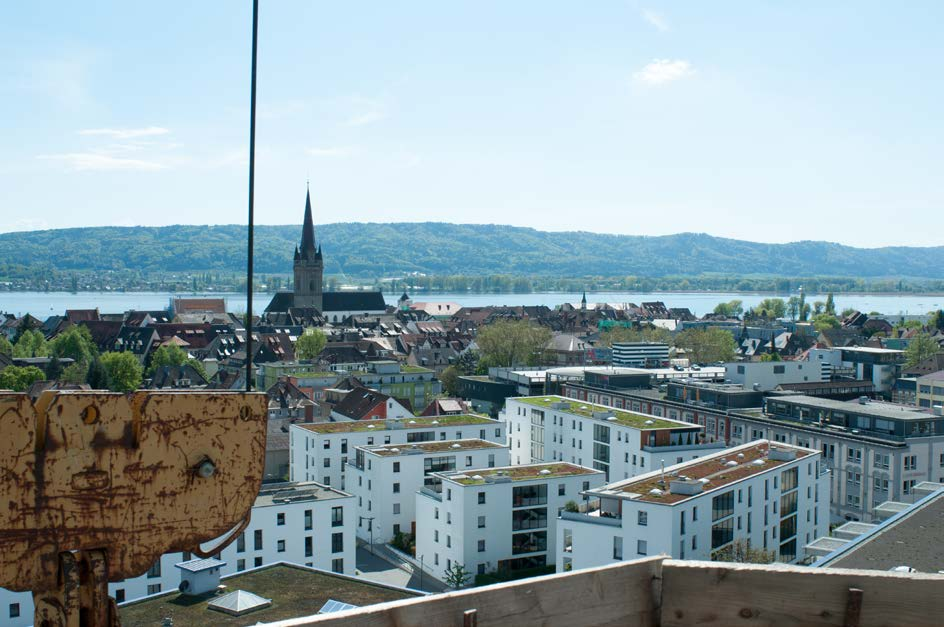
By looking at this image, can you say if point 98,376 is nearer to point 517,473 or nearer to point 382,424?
point 382,424

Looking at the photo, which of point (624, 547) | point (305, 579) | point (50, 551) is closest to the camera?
point (50, 551)

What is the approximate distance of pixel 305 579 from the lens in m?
15.8

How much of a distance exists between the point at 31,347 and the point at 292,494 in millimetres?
48091

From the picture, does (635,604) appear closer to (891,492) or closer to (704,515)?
(704,515)

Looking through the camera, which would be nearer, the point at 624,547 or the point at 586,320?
the point at 624,547

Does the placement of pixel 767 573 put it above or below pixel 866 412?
above

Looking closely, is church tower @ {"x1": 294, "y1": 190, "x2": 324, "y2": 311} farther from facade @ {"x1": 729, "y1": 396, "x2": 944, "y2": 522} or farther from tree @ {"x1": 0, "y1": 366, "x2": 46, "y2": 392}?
facade @ {"x1": 729, "y1": 396, "x2": 944, "y2": 522}

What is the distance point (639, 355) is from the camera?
176ft

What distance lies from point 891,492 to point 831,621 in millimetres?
27031

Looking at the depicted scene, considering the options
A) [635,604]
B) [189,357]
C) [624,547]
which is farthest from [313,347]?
[635,604]

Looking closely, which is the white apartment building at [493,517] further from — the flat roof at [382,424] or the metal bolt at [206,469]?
the metal bolt at [206,469]

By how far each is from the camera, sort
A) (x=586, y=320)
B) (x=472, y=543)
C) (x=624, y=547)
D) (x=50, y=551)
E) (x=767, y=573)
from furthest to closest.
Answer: (x=586, y=320), (x=472, y=543), (x=624, y=547), (x=767, y=573), (x=50, y=551)

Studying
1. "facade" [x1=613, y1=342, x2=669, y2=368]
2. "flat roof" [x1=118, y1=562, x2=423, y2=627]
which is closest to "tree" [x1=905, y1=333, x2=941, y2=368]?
"facade" [x1=613, y1=342, x2=669, y2=368]

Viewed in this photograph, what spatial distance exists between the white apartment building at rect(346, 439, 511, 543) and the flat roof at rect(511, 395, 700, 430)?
4.74 metres
